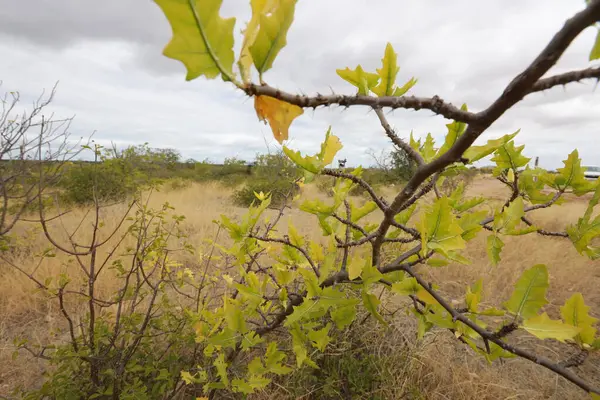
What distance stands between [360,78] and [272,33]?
296 millimetres

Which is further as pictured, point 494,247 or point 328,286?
point 328,286

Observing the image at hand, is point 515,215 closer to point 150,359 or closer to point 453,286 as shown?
point 150,359

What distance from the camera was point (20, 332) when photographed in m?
2.65

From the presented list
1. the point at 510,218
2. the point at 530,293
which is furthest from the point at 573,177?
the point at 530,293

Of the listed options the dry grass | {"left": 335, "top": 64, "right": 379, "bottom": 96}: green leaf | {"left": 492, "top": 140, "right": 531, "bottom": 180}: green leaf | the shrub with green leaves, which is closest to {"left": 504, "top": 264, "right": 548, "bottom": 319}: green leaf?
the shrub with green leaves

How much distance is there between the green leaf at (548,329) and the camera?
Answer: 0.52 metres

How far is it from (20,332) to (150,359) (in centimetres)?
195

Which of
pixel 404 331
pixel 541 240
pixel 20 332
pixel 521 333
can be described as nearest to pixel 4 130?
pixel 20 332

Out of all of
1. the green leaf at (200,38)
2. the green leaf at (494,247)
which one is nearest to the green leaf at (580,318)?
the green leaf at (494,247)

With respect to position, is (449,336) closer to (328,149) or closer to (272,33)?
(328,149)

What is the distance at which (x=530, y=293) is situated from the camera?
56 centimetres

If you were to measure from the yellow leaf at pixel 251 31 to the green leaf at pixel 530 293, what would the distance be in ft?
1.86

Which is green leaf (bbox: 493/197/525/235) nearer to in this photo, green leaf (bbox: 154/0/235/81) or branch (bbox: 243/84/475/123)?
branch (bbox: 243/84/475/123)

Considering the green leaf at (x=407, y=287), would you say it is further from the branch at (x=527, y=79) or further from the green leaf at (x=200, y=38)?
the green leaf at (x=200, y=38)
